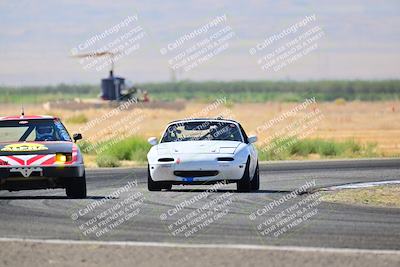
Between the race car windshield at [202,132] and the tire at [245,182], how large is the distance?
1094 mm

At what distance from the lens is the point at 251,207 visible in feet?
60.9

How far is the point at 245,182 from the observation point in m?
21.6

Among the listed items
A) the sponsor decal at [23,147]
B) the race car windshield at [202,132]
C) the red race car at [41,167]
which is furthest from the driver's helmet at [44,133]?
the race car windshield at [202,132]

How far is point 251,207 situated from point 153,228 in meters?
3.26

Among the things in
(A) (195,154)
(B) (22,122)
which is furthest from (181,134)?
(B) (22,122)

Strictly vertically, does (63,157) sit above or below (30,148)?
below

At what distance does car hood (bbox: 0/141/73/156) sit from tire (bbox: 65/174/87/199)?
0.50 metres

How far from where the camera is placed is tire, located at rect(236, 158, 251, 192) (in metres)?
21.5

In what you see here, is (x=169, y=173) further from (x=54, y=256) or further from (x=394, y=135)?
(x=394, y=135)

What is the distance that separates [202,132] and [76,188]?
124 inches

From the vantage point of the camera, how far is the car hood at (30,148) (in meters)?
20.3

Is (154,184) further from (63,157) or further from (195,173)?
(63,157)

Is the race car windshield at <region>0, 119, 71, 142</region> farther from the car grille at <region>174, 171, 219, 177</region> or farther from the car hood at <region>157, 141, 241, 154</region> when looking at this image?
the car grille at <region>174, 171, 219, 177</region>

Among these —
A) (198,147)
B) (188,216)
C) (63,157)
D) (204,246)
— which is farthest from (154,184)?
(204,246)
